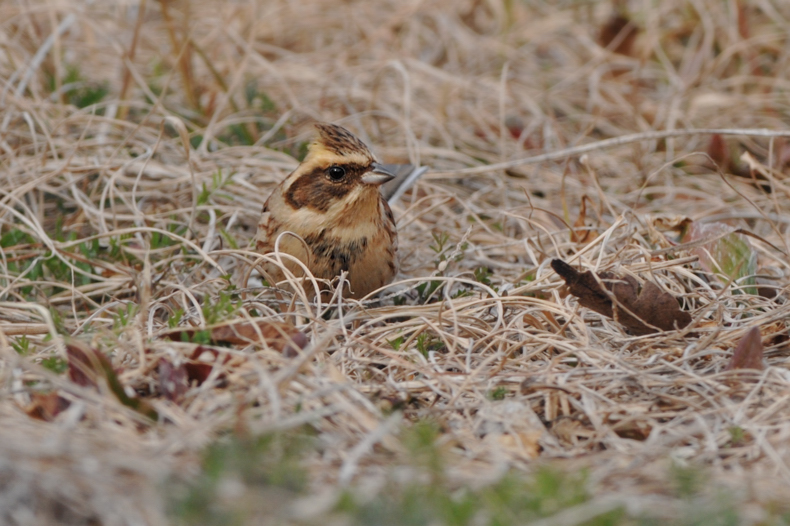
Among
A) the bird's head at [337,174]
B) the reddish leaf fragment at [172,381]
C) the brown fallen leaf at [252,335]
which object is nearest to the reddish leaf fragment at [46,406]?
the reddish leaf fragment at [172,381]

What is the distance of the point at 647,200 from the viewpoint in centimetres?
598

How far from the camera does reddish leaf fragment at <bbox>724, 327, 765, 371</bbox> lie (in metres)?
3.28

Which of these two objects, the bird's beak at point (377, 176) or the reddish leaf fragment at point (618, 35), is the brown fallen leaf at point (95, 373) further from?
the reddish leaf fragment at point (618, 35)

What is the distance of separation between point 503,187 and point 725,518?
12.5ft

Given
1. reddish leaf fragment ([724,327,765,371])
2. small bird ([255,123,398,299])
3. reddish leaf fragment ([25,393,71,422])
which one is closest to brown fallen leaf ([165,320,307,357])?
reddish leaf fragment ([25,393,71,422])

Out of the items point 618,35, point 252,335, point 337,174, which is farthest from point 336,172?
point 618,35

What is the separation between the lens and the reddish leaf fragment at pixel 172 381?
2.97 meters

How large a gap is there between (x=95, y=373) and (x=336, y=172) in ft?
6.03

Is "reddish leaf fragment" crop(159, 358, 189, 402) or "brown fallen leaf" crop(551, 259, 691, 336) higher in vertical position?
"reddish leaf fragment" crop(159, 358, 189, 402)

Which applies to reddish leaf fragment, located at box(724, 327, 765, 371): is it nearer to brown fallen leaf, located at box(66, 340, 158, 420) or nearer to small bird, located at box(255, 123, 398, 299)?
small bird, located at box(255, 123, 398, 299)

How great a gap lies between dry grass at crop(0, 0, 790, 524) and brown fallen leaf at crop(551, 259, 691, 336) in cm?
10

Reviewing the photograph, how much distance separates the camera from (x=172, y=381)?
300cm

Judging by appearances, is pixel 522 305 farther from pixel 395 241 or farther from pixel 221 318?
pixel 221 318

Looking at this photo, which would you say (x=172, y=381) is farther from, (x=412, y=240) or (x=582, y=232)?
(x=582, y=232)
